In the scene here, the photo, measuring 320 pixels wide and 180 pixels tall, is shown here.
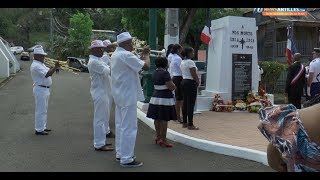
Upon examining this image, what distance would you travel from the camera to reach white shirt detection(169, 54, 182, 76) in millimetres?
10227

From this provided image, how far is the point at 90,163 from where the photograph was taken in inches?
274

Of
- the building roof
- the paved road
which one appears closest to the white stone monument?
the paved road

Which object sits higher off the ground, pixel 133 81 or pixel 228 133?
pixel 133 81

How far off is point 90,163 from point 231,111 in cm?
624

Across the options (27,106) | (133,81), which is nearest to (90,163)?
(133,81)

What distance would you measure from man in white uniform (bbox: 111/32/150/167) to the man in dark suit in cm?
543

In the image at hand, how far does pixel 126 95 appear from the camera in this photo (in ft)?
22.3

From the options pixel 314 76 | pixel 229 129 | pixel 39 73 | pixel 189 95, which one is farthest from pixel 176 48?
pixel 314 76

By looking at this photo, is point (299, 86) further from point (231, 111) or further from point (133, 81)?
point (133, 81)

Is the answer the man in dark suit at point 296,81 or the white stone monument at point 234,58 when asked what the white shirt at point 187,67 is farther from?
the white stone monument at point 234,58

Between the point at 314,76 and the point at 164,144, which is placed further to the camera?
the point at 314,76

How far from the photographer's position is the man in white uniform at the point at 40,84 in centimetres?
955

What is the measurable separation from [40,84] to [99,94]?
7.07ft

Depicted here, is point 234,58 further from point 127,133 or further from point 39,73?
point 127,133
